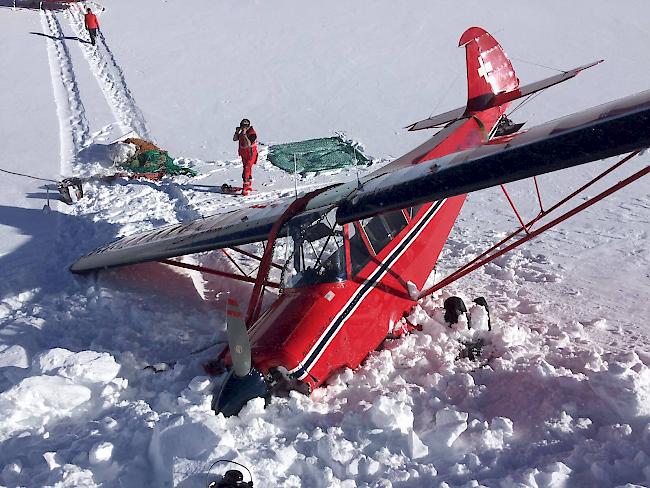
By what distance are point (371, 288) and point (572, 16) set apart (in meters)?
21.0

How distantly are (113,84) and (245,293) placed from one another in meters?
11.8

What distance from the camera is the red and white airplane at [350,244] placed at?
5.42 metres

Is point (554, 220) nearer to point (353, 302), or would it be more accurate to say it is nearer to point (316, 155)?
point (353, 302)

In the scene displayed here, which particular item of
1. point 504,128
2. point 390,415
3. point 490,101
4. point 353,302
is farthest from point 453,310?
point 490,101

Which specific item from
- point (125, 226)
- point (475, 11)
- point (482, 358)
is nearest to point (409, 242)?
point (482, 358)

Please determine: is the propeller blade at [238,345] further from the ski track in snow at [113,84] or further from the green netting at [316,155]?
the ski track in snow at [113,84]

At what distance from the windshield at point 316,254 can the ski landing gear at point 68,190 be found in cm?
590

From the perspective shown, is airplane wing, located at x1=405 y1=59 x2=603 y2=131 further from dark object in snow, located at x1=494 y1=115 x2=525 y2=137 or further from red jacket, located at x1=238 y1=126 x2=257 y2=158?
red jacket, located at x1=238 y1=126 x2=257 y2=158

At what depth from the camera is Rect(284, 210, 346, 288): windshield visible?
6.46 m

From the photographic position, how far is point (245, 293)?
8.26 meters

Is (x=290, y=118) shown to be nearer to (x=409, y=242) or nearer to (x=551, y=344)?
(x=409, y=242)

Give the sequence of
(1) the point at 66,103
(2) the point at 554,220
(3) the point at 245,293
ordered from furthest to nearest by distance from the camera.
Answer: (1) the point at 66,103
(3) the point at 245,293
(2) the point at 554,220

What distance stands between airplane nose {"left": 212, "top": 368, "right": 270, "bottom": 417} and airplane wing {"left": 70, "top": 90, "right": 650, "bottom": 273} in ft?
6.52

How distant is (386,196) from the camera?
647 centimetres
